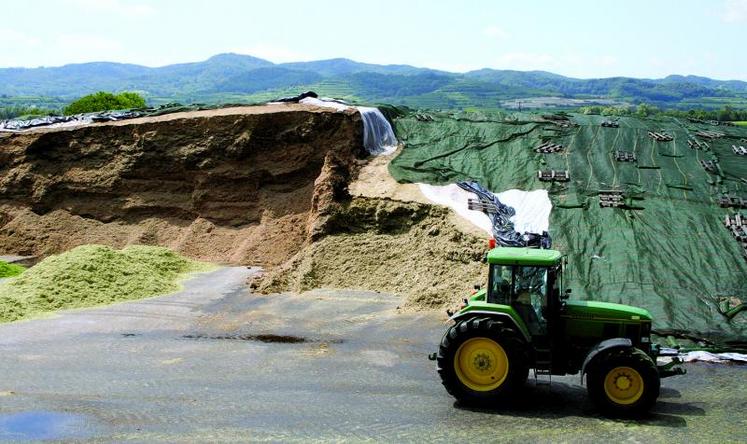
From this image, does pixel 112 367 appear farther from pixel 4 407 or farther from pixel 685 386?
pixel 685 386

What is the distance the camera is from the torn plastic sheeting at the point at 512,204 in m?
21.9

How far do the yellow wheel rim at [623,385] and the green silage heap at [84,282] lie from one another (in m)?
14.1

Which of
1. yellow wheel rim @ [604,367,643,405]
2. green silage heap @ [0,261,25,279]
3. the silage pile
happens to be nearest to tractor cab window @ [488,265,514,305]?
yellow wheel rim @ [604,367,643,405]

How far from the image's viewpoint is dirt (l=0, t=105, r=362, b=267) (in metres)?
28.2

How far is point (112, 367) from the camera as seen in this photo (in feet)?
47.9

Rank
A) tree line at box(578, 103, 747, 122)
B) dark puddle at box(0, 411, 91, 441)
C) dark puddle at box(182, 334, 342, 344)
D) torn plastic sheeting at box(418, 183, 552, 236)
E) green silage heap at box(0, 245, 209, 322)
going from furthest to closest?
tree line at box(578, 103, 747, 122) → torn plastic sheeting at box(418, 183, 552, 236) → green silage heap at box(0, 245, 209, 322) → dark puddle at box(182, 334, 342, 344) → dark puddle at box(0, 411, 91, 441)

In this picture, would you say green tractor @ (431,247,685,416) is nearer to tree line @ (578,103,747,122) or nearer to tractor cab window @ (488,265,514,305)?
tractor cab window @ (488,265,514,305)

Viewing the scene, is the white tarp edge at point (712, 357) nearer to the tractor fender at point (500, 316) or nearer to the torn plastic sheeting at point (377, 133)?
the tractor fender at point (500, 316)

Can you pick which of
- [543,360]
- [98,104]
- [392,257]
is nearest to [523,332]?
[543,360]

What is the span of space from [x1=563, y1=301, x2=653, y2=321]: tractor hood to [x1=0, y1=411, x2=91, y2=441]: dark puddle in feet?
24.3

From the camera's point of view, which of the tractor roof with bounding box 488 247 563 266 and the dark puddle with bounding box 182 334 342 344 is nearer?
the tractor roof with bounding box 488 247 563 266

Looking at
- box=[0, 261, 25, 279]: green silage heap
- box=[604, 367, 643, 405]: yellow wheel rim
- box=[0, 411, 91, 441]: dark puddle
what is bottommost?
box=[0, 261, 25, 279]: green silage heap

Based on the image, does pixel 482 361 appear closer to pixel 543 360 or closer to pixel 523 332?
pixel 523 332

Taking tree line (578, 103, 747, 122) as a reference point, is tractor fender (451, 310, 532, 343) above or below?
below
